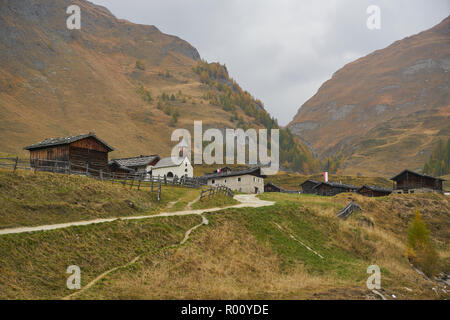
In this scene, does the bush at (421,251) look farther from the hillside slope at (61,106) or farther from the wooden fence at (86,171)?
the hillside slope at (61,106)

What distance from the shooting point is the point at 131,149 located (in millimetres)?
136875

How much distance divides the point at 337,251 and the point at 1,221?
25608 mm

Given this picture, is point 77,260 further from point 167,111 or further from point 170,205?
point 167,111

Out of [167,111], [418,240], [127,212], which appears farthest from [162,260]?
[167,111]

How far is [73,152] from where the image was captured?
45.3m

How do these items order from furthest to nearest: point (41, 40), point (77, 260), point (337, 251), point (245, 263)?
point (41, 40) → point (337, 251) → point (245, 263) → point (77, 260)

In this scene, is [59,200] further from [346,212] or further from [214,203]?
[346,212]

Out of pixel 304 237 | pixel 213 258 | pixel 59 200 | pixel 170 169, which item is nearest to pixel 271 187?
pixel 170 169

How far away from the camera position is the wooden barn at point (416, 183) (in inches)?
3130

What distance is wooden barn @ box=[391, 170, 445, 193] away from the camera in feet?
261

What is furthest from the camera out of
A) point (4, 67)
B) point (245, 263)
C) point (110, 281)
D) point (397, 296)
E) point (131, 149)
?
point (4, 67)

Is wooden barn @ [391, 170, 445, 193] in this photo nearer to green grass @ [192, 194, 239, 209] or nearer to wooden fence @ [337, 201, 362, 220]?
wooden fence @ [337, 201, 362, 220]

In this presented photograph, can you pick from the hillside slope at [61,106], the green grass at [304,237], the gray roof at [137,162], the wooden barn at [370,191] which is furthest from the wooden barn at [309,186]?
the hillside slope at [61,106]

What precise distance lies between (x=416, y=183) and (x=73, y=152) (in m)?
68.6
